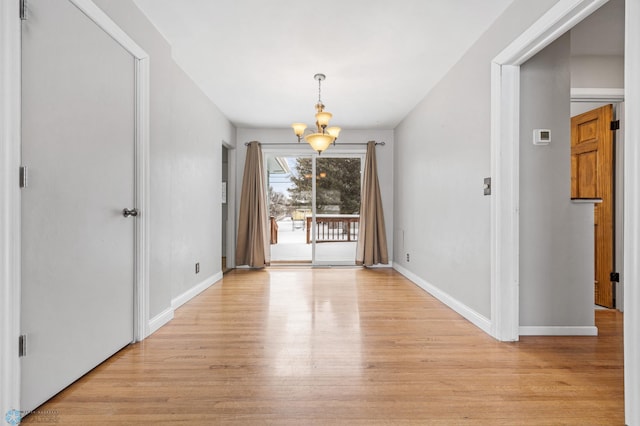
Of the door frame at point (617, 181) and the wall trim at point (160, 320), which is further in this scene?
the door frame at point (617, 181)

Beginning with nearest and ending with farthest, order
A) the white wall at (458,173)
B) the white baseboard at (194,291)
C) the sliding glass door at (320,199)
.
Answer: the white wall at (458,173) < the white baseboard at (194,291) < the sliding glass door at (320,199)

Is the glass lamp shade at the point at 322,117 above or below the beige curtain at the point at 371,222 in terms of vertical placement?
above

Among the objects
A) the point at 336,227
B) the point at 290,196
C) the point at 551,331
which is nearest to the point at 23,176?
the point at 551,331

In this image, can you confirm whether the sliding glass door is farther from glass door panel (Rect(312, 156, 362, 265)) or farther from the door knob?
the door knob

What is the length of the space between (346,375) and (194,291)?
2399mm

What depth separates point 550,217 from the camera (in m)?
2.53

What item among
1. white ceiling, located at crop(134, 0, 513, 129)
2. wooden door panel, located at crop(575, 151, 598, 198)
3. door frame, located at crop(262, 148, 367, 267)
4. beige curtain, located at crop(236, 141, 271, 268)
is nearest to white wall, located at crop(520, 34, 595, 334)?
white ceiling, located at crop(134, 0, 513, 129)

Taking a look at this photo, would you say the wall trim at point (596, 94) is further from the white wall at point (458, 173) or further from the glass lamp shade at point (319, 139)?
the glass lamp shade at point (319, 139)

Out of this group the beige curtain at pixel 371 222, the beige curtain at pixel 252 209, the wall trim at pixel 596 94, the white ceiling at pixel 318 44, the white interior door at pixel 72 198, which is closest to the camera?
the white interior door at pixel 72 198

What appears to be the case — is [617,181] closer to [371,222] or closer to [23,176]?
[371,222]

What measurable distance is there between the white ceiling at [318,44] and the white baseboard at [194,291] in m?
2.30

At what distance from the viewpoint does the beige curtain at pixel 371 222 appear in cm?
562

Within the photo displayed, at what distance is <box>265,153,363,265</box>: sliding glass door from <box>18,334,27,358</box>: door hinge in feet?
14.6

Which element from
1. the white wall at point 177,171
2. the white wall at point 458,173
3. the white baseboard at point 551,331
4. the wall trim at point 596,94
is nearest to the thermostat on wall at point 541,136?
the white wall at point 458,173
